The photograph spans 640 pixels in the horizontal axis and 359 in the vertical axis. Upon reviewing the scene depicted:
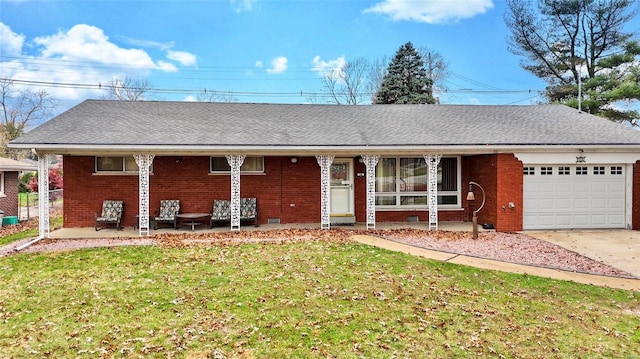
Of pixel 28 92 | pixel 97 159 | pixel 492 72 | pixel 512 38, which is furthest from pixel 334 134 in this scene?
pixel 28 92

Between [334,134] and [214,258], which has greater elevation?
[334,134]

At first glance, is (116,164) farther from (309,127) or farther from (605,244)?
(605,244)

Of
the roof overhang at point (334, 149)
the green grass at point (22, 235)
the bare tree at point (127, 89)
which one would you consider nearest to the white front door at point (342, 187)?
the roof overhang at point (334, 149)

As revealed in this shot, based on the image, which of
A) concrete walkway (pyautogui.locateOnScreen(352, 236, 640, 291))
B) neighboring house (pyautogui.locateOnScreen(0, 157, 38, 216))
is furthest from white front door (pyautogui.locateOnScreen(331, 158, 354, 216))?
neighboring house (pyautogui.locateOnScreen(0, 157, 38, 216))

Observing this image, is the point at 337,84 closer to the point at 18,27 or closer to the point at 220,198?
the point at 220,198

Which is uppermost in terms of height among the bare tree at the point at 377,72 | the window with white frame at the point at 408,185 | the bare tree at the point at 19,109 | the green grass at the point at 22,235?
the bare tree at the point at 377,72

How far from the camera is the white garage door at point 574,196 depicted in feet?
38.5

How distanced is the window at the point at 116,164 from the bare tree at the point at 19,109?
93.4 feet

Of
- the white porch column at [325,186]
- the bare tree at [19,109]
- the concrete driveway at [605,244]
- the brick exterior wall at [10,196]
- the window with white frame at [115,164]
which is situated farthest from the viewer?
the bare tree at [19,109]

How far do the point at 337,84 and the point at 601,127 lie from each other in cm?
2409

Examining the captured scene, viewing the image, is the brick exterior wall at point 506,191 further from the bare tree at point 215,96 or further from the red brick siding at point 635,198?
the bare tree at point 215,96

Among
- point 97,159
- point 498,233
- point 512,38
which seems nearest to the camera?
point 498,233

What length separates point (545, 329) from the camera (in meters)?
4.86

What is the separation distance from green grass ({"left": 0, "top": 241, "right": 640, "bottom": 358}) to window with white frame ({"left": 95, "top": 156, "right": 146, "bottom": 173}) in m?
4.67
